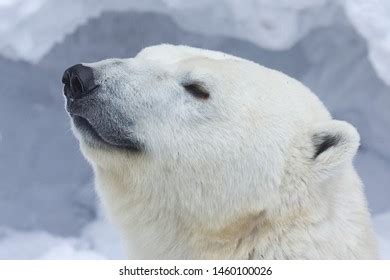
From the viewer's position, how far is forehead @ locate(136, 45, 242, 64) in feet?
7.00

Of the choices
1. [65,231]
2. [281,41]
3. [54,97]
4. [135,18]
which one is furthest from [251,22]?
[65,231]

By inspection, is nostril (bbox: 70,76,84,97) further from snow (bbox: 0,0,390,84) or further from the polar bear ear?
snow (bbox: 0,0,390,84)

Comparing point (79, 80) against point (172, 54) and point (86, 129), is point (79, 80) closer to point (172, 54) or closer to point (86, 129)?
point (86, 129)

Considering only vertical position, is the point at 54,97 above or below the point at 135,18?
below

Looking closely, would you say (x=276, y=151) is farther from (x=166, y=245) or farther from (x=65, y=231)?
(x=65, y=231)

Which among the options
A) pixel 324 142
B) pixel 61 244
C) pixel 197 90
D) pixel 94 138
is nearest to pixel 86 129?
pixel 94 138

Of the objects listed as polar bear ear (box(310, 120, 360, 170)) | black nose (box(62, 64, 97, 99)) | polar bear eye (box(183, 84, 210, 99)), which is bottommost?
polar bear ear (box(310, 120, 360, 170))

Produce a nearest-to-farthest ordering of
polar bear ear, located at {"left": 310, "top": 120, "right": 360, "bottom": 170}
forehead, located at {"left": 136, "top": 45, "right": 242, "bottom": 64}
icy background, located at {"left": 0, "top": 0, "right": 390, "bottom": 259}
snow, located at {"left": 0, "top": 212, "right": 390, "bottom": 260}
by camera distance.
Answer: polar bear ear, located at {"left": 310, "top": 120, "right": 360, "bottom": 170} → forehead, located at {"left": 136, "top": 45, "right": 242, "bottom": 64} → snow, located at {"left": 0, "top": 212, "right": 390, "bottom": 260} → icy background, located at {"left": 0, "top": 0, "right": 390, "bottom": 259}

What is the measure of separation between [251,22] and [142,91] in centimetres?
151

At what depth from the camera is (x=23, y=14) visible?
10.7 feet

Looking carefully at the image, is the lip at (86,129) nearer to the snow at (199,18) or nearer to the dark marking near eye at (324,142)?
the dark marking near eye at (324,142)

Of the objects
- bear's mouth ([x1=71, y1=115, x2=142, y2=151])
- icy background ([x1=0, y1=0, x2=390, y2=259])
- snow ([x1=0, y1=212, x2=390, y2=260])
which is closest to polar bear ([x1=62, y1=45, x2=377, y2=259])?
bear's mouth ([x1=71, y1=115, x2=142, y2=151])

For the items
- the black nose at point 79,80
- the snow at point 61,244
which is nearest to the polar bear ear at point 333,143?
the black nose at point 79,80

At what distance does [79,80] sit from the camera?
1.97 metres
